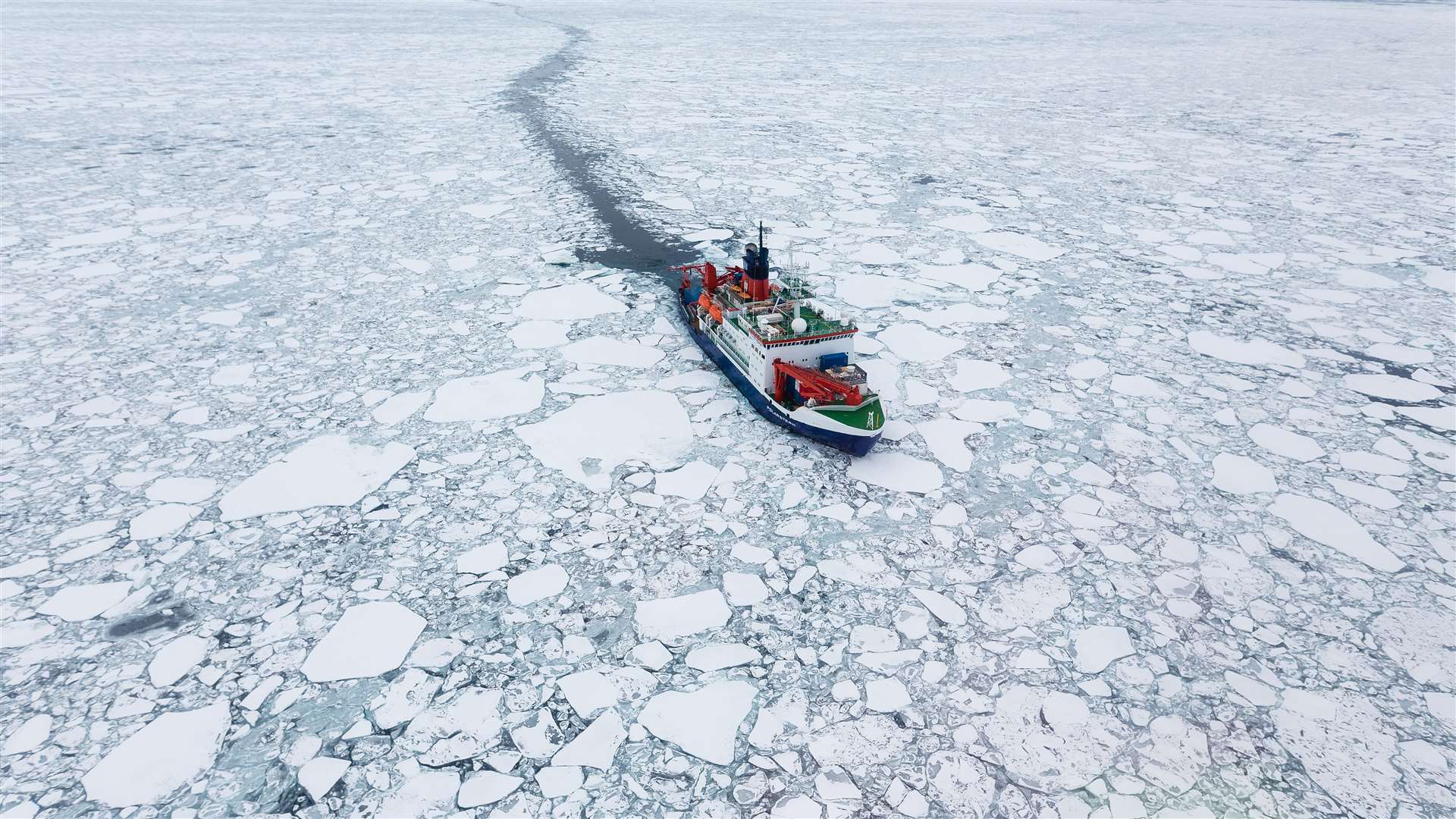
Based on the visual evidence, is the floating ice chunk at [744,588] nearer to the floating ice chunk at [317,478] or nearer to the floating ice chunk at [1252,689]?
the floating ice chunk at [1252,689]

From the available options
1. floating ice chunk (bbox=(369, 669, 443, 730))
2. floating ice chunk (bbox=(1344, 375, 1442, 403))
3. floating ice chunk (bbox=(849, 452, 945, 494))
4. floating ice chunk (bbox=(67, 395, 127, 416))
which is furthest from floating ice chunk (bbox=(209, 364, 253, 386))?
floating ice chunk (bbox=(1344, 375, 1442, 403))

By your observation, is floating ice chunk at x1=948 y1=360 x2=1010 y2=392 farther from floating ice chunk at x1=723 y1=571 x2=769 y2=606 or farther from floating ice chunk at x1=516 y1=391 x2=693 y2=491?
floating ice chunk at x1=723 y1=571 x2=769 y2=606

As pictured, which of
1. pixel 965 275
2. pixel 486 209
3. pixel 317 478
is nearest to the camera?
pixel 317 478

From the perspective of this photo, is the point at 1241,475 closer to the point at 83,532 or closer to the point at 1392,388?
the point at 1392,388

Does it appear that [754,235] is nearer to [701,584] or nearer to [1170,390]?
[1170,390]

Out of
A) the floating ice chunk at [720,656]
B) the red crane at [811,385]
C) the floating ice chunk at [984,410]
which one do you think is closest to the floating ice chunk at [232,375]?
the red crane at [811,385]

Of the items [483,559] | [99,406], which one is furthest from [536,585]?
[99,406]

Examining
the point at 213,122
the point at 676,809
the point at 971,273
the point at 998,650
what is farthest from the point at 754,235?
the point at 213,122
